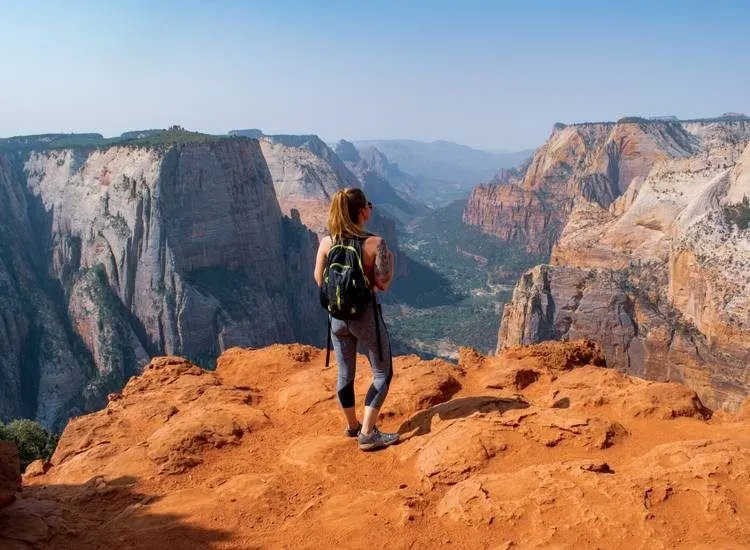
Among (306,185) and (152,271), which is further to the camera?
(306,185)

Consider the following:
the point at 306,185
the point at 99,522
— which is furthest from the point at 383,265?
the point at 306,185

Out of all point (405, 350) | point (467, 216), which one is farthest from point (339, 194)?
point (467, 216)

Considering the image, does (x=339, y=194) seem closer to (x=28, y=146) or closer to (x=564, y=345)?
(x=564, y=345)

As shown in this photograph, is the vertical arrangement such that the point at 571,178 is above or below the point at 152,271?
above

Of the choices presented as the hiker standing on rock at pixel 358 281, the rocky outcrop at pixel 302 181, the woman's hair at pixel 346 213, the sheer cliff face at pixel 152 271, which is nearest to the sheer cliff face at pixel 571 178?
the rocky outcrop at pixel 302 181

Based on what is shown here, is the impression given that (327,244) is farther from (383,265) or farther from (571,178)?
(571,178)

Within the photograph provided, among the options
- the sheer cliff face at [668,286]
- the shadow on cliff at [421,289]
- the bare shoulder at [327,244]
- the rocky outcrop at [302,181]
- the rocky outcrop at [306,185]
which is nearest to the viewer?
the bare shoulder at [327,244]

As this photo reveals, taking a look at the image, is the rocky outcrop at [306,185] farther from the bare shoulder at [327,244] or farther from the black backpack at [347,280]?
the black backpack at [347,280]
